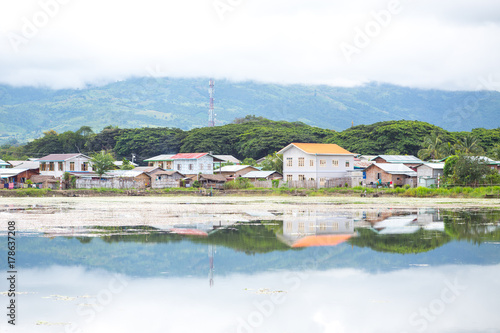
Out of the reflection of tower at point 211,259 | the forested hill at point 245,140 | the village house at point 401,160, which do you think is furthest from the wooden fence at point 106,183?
the reflection of tower at point 211,259

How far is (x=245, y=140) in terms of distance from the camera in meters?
96.8

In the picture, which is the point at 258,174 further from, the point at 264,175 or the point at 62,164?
the point at 62,164

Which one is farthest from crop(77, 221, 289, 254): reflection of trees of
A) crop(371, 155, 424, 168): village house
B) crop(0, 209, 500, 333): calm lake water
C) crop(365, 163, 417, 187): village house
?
crop(371, 155, 424, 168): village house

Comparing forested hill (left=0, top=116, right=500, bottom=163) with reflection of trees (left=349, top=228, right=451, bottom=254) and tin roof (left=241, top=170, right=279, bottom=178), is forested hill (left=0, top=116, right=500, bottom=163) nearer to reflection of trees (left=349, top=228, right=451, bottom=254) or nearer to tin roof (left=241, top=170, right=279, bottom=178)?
tin roof (left=241, top=170, right=279, bottom=178)

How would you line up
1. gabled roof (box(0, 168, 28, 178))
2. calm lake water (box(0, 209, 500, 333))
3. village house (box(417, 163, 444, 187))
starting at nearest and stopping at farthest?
calm lake water (box(0, 209, 500, 333)) < village house (box(417, 163, 444, 187)) < gabled roof (box(0, 168, 28, 178))

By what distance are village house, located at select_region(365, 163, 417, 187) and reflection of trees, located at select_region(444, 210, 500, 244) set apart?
26.8 metres

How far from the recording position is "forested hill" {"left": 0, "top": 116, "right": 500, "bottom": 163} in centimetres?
8719

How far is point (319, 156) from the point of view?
56.1 meters

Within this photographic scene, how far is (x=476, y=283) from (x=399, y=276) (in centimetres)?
159

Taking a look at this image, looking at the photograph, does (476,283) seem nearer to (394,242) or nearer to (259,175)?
(394,242)

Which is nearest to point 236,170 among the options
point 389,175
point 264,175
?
point 264,175

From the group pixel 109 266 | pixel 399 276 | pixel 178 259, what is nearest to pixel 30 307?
pixel 109 266

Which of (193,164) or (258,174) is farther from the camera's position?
(193,164)

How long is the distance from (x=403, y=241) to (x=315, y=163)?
3891cm
